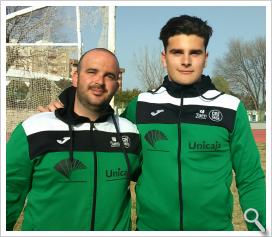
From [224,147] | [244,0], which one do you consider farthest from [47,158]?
[244,0]

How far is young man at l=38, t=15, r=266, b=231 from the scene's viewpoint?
2.17 m

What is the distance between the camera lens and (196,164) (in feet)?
7.18

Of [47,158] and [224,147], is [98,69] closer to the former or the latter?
[47,158]

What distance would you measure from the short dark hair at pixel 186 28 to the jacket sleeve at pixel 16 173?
3.12 feet

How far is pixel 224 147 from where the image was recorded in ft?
7.25

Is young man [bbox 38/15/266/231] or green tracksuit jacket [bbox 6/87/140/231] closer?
green tracksuit jacket [bbox 6/87/140/231]

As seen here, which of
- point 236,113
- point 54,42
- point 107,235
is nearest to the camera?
point 107,235

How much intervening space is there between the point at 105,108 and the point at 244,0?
2.98 ft

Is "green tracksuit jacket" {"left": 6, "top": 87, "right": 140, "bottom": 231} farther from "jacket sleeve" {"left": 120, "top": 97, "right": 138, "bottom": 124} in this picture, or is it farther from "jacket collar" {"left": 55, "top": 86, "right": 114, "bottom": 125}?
"jacket sleeve" {"left": 120, "top": 97, "right": 138, "bottom": 124}

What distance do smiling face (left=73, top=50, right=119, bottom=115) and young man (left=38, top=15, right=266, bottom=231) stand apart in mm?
325

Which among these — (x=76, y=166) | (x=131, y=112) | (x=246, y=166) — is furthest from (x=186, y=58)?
(x=76, y=166)

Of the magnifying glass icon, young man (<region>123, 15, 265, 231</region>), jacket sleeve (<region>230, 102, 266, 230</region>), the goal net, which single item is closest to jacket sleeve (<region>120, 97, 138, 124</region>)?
young man (<region>123, 15, 265, 231</region>)

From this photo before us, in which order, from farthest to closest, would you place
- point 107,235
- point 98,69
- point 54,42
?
point 54,42, point 98,69, point 107,235

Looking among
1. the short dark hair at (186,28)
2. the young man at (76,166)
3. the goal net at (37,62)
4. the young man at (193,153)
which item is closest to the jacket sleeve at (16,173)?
the young man at (76,166)
